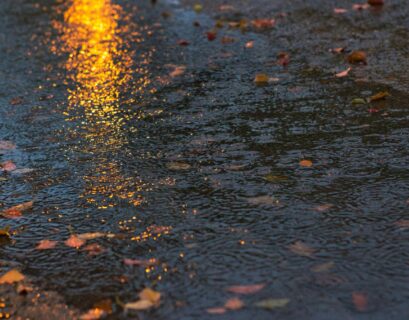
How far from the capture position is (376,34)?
6242mm

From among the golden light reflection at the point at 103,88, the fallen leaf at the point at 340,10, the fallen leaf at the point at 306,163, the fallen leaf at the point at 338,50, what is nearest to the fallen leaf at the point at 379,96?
the fallen leaf at the point at 306,163

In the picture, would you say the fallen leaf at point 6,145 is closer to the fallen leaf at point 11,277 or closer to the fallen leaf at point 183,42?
the fallen leaf at point 11,277

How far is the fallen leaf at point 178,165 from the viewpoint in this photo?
12.2ft

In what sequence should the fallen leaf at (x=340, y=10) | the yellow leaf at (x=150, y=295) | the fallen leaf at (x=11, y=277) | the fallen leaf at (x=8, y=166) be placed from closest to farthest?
the yellow leaf at (x=150, y=295)
the fallen leaf at (x=11, y=277)
the fallen leaf at (x=8, y=166)
the fallen leaf at (x=340, y=10)

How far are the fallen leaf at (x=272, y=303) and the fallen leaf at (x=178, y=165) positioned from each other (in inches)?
54.3

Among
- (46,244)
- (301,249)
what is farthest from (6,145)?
(301,249)

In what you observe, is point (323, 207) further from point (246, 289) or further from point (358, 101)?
point (358, 101)

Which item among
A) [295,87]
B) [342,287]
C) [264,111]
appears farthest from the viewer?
[295,87]

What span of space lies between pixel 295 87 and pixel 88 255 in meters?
2.53

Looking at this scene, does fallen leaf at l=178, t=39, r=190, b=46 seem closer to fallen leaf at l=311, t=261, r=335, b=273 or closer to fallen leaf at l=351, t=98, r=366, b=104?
fallen leaf at l=351, t=98, r=366, b=104

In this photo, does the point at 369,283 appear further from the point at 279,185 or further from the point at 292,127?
the point at 292,127

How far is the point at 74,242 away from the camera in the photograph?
2992mm

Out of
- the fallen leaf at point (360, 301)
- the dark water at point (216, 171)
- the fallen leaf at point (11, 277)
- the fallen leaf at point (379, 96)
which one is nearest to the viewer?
the fallen leaf at point (360, 301)

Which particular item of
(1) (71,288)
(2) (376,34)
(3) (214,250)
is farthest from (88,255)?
(2) (376,34)
